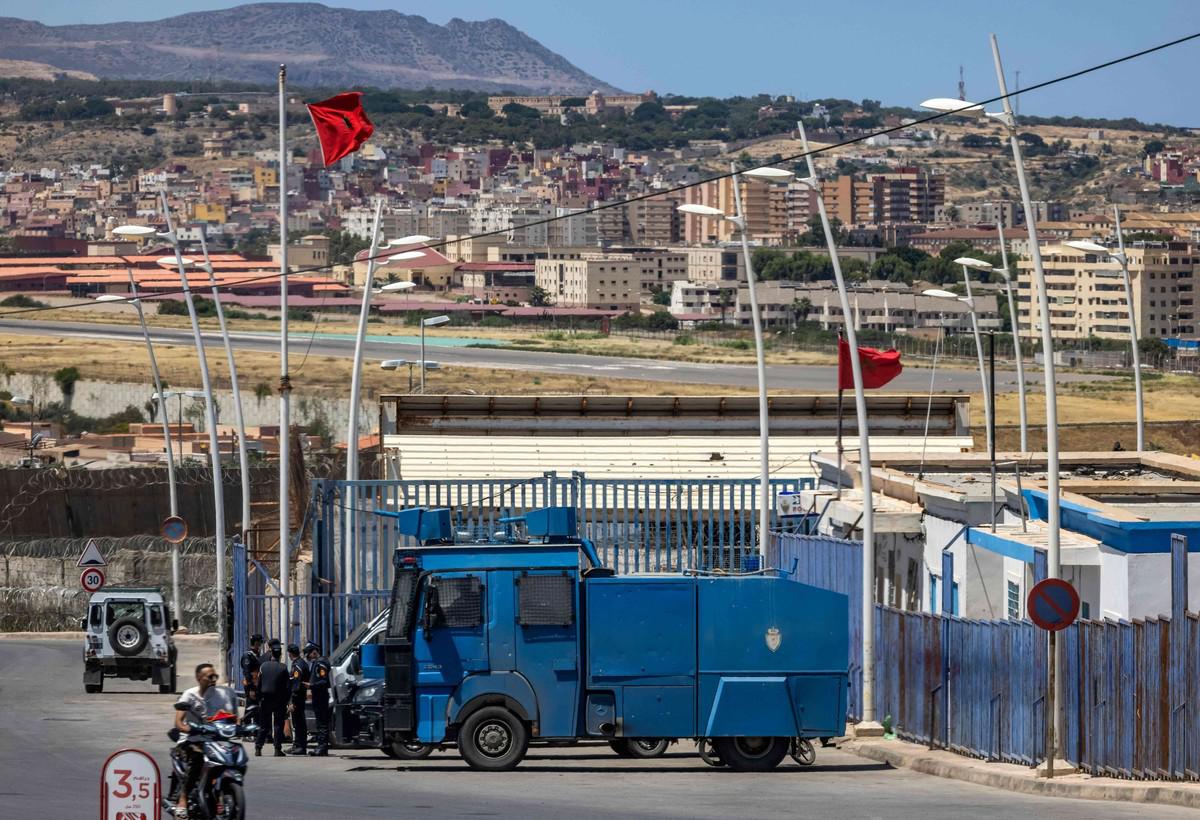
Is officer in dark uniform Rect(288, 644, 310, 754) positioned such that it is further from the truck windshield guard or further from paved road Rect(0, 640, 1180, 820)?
the truck windshield guard

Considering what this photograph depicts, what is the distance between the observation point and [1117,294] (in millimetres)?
184500

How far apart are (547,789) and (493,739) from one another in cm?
156

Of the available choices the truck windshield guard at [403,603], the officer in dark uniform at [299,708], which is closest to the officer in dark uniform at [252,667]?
the officer in dark uniform at [299,708]

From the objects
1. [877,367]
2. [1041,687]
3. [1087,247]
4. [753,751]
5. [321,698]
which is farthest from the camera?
[877,367]

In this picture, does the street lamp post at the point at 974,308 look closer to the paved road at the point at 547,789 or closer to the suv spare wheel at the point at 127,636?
the paved road at the point at 547,789

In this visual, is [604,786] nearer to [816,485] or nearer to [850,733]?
[850,733]

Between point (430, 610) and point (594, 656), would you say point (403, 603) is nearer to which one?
point (430, 610)

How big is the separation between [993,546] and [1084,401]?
7071cm

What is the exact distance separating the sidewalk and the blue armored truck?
1079mm

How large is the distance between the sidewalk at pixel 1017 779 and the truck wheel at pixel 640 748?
2.09 m

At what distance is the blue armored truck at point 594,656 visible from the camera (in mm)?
18391

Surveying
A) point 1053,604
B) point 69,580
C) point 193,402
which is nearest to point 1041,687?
point 1053,604

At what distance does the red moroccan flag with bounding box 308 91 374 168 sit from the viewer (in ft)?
92.1

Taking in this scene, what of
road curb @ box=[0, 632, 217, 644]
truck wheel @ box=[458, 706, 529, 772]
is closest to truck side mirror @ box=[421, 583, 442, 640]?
truck wheel @ box=[458, 706, 529, 772]
